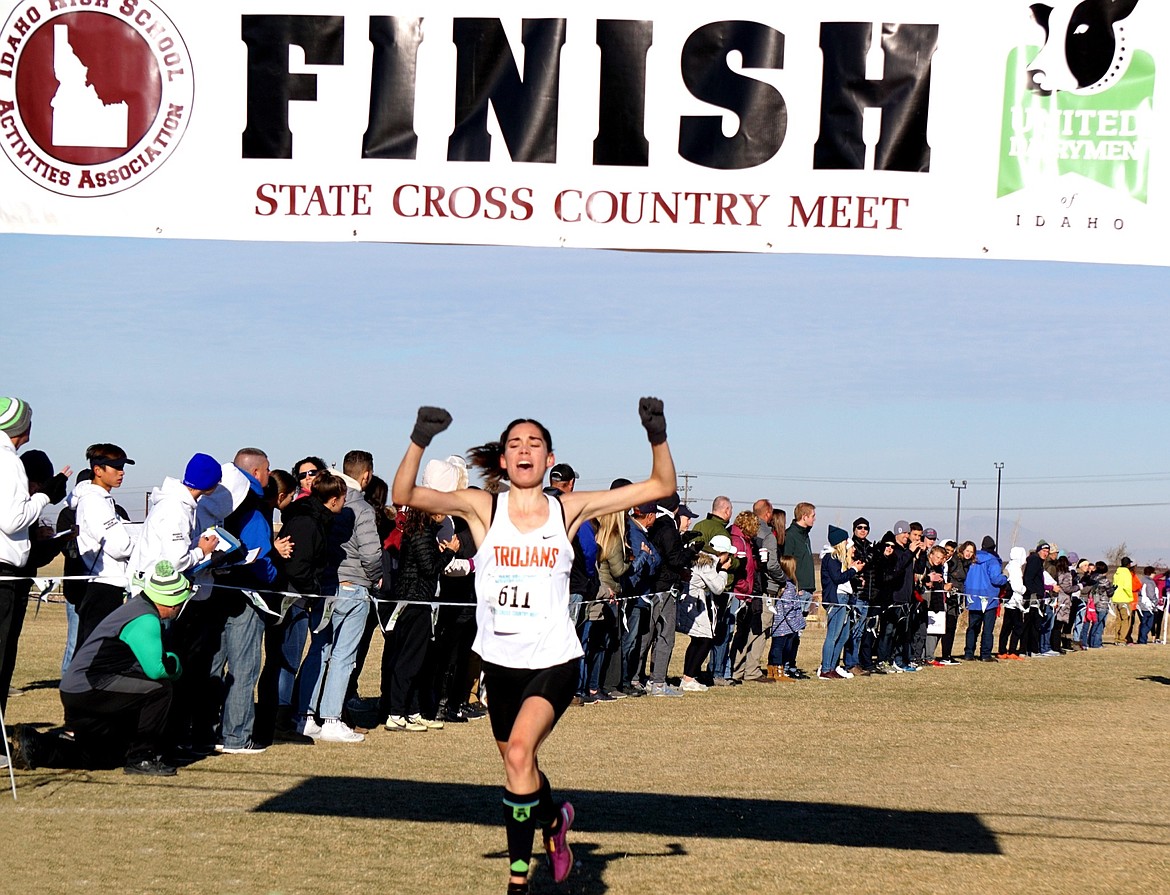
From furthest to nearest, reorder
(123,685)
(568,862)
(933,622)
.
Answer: (933,622) < (123,685) < (568,862)

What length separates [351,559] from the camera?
40.5ft

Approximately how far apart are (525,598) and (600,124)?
84.2 inches

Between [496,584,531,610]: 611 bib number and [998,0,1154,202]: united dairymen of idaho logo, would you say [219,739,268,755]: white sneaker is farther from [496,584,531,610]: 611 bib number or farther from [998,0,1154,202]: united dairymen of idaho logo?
[998,0,1154,202]: united dairymen of idaho logo

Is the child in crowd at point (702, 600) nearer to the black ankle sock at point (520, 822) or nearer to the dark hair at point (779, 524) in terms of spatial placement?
the dark hair at point (779, 524)

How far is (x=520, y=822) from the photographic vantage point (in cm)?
667

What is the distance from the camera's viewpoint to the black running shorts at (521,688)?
6.81 meters

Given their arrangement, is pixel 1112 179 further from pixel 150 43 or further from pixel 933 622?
pixel 933 622

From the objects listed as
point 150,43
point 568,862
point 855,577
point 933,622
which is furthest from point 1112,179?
point 933,622

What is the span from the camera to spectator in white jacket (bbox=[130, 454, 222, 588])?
10.0 m

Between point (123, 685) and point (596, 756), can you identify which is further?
point (596, 756)

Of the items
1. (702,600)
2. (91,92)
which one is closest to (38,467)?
(91,92)

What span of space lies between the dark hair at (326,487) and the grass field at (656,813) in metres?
1.85

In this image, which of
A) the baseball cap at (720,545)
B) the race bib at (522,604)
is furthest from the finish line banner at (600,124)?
the baseball cap at (720,545)

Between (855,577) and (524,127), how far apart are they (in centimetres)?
1440
